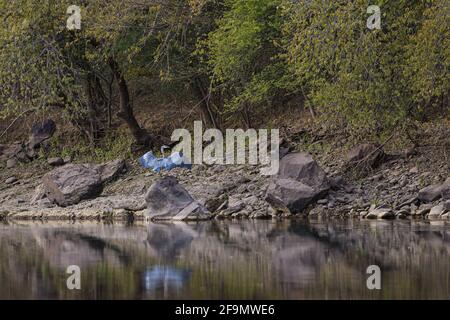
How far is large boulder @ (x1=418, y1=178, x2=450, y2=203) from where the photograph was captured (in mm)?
20859

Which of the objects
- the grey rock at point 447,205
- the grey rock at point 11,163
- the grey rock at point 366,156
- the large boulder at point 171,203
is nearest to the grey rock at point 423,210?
the grey rock at point 447,205

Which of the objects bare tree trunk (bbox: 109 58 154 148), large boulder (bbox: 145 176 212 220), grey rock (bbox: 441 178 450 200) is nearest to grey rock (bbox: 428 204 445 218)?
grey rock (bbox: 441 178 450 200)

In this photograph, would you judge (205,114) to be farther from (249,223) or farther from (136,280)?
(136,280)

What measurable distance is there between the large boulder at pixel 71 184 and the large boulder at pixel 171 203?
10.7 ft

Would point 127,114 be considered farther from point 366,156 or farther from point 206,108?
point 366,156

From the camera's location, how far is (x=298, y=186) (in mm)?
22000

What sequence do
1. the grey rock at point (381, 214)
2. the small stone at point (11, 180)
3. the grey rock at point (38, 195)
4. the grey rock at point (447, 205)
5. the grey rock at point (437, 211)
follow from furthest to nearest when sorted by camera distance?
the small stone at point (11, 180) < the grey rock at point (38, 195) < the grey rock at point (381, 214) < the grey rock at point (437, 211) < the grey rock at point (447, 205)

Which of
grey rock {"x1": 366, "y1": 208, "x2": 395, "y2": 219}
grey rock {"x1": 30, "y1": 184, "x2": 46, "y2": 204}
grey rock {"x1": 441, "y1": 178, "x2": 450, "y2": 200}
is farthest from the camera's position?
grey rock {"x1": 30, "y1": 184, "x2": 46, "y2": 204}

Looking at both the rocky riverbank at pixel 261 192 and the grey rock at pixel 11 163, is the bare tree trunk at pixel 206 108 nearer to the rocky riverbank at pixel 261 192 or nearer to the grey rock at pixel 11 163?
the rocky riverbank at pixel 261 192

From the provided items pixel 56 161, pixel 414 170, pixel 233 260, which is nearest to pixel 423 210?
pixel 414 170

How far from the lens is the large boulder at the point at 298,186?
2192 centimetres

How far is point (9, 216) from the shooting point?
26016mm

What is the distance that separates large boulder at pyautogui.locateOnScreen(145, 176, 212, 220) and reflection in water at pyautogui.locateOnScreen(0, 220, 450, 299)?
159 centimetres

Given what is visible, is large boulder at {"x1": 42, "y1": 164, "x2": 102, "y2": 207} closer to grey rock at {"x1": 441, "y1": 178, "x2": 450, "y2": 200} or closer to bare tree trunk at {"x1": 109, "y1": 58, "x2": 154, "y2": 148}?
bare tree trunk at {"x1": 109, "y1": 58, "x2": 154, "y2": 148}
